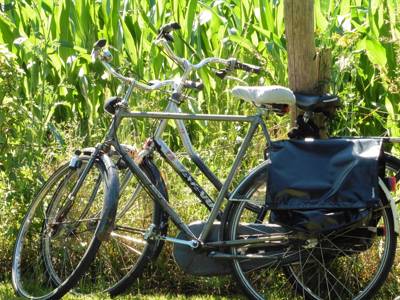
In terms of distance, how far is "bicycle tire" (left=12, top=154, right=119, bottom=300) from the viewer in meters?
5.61

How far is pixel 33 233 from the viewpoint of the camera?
256 inches

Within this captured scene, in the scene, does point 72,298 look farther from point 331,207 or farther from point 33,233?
point 331,207

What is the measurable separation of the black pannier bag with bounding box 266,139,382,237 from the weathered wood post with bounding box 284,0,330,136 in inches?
23.9

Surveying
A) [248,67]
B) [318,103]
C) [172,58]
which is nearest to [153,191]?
[172,58]

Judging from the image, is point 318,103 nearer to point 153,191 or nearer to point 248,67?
point 248,67

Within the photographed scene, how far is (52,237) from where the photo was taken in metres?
6.11

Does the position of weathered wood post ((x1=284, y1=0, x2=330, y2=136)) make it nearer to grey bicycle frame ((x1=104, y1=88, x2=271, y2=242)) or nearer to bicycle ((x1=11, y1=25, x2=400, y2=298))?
bicycle ((x1=11, y1=25, x2=400, y2=298))

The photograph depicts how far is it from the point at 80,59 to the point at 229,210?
2.81m

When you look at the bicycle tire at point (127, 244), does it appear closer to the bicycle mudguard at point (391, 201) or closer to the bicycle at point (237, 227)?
the bicycle at point (237, 227)

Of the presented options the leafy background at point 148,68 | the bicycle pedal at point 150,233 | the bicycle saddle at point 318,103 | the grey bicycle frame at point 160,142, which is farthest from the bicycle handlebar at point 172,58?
the bicycle pedal at point 150,233

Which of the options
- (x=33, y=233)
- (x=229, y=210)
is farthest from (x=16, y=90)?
(x=229, y=210)

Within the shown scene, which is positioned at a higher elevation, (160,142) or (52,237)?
(160,142)

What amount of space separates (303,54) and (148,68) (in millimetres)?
1919

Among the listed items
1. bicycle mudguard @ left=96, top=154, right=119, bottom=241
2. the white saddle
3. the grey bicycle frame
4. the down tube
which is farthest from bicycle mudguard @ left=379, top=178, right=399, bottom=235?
bicycle mudguard @ left=96, top=154, right=119, bottom=241
